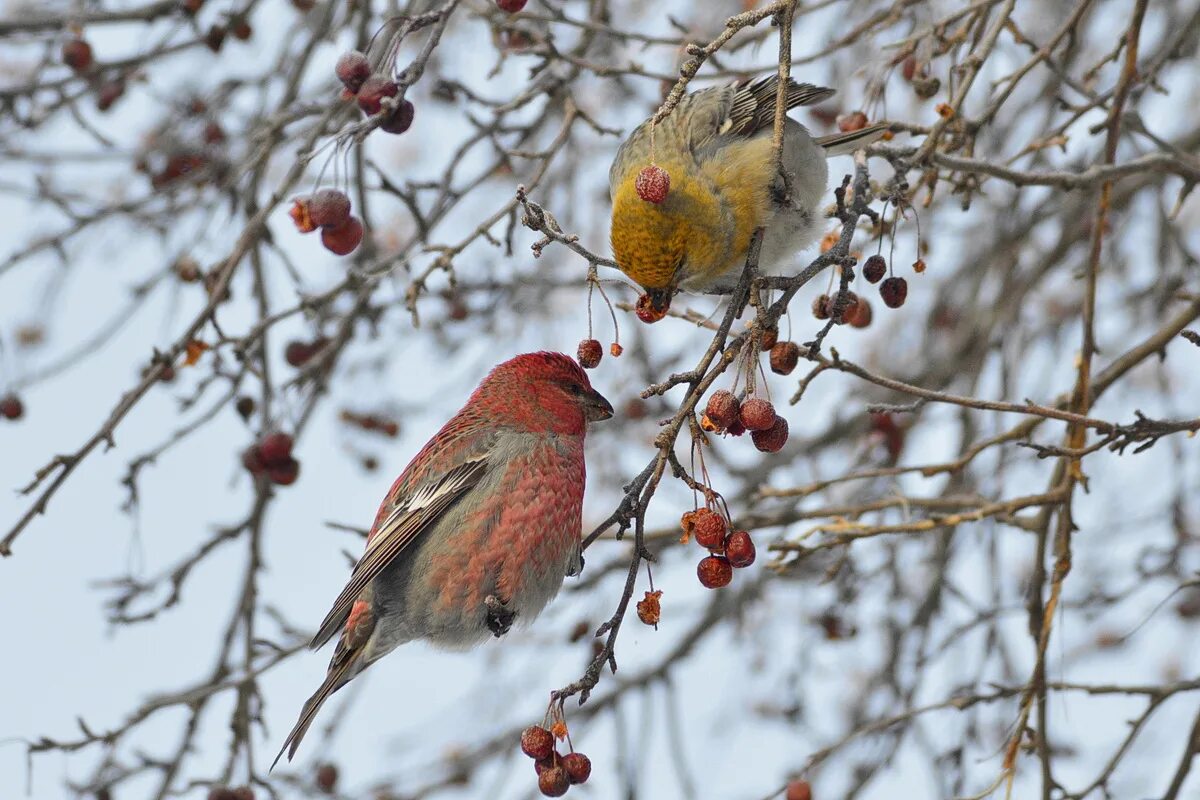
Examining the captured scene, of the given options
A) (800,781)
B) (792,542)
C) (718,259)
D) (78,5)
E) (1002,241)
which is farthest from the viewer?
(1002,241)

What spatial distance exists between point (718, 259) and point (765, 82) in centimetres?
A: 92

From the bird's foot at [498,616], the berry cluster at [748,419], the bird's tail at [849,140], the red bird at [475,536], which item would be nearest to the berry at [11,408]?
the red bird at [475,536]

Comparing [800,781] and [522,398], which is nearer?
[800,781]

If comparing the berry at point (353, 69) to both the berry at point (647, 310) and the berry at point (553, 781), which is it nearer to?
the berry at point (647, 310)

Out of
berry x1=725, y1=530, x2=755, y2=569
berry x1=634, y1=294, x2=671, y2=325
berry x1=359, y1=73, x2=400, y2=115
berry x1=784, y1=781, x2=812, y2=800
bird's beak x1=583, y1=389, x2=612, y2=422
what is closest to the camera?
berry x1=725, y1=530, x2=755, y2=569

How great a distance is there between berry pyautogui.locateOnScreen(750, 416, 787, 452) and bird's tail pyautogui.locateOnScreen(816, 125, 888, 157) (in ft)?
4.14

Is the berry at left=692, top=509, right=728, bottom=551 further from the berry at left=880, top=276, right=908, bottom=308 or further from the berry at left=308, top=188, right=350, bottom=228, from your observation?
the berry at left=308, top=188, right=350, bottom=228

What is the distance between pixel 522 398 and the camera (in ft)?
13.4

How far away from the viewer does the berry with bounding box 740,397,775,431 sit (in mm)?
2438

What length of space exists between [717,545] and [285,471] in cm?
205

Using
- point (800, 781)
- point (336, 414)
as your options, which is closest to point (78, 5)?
point (336, 414)

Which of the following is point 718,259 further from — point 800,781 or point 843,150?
point 800,781

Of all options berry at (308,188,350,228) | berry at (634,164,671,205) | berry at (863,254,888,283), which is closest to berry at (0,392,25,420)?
berry at (308,188,350,228)

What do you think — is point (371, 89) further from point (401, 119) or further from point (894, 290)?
point (894, 290)
